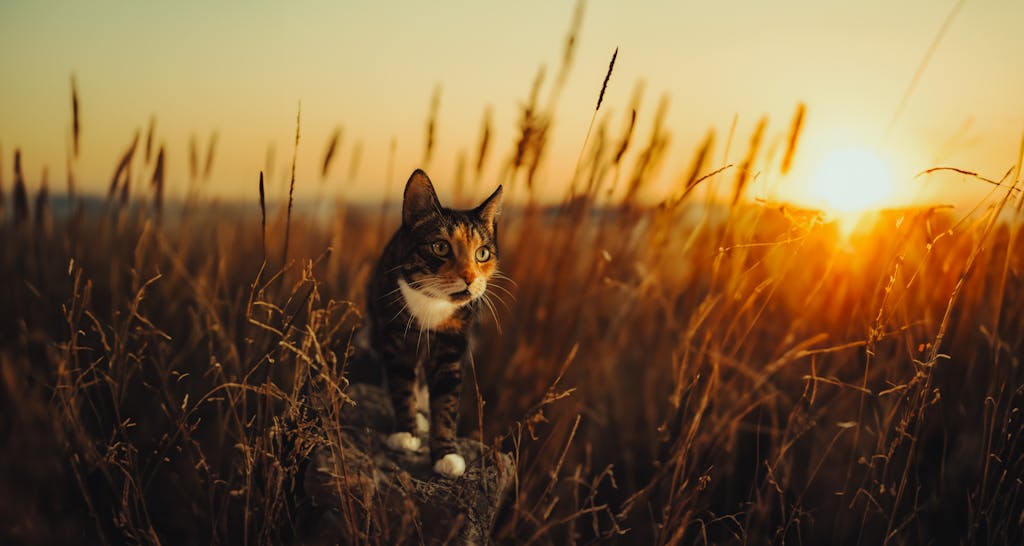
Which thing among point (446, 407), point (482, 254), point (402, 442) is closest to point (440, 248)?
point (482, 254)

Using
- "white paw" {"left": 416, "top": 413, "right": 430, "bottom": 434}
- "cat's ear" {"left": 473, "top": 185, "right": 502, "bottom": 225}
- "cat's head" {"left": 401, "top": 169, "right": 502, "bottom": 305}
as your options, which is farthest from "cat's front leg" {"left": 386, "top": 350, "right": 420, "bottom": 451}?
"cat's ear" {"left": 473, "top": 185, "right": 502, "bottom": 225}

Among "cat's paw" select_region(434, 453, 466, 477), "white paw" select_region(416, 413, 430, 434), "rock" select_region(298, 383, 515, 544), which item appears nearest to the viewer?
"rock" select_region(298, 383, 515, 544)

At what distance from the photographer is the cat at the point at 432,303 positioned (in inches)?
70.5

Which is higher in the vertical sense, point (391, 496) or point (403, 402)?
point (403, 402)

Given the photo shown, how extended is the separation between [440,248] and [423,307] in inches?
7.4

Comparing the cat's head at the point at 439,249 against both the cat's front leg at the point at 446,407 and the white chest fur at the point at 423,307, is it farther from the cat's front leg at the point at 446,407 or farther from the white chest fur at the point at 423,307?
the cat's front leg at the point at 446,407

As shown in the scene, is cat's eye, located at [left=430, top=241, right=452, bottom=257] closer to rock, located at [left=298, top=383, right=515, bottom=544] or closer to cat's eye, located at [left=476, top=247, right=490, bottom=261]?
cat's eye, located at [left=476, top=247, right=490, bottom=261]

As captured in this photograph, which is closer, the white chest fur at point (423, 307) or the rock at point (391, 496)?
the rock at point (391, 496)

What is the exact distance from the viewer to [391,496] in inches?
63.7

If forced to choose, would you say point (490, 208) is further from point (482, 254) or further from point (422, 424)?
point (422, 424)

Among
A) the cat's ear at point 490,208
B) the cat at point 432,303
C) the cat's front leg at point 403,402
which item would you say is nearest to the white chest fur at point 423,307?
the cat at point 432,303

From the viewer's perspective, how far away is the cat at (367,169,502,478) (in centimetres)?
179

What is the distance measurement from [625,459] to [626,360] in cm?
83

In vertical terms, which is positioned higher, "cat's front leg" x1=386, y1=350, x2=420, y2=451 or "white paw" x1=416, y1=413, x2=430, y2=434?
"cat's front leg" x1=386, y1=350, x2=420, y2=451
